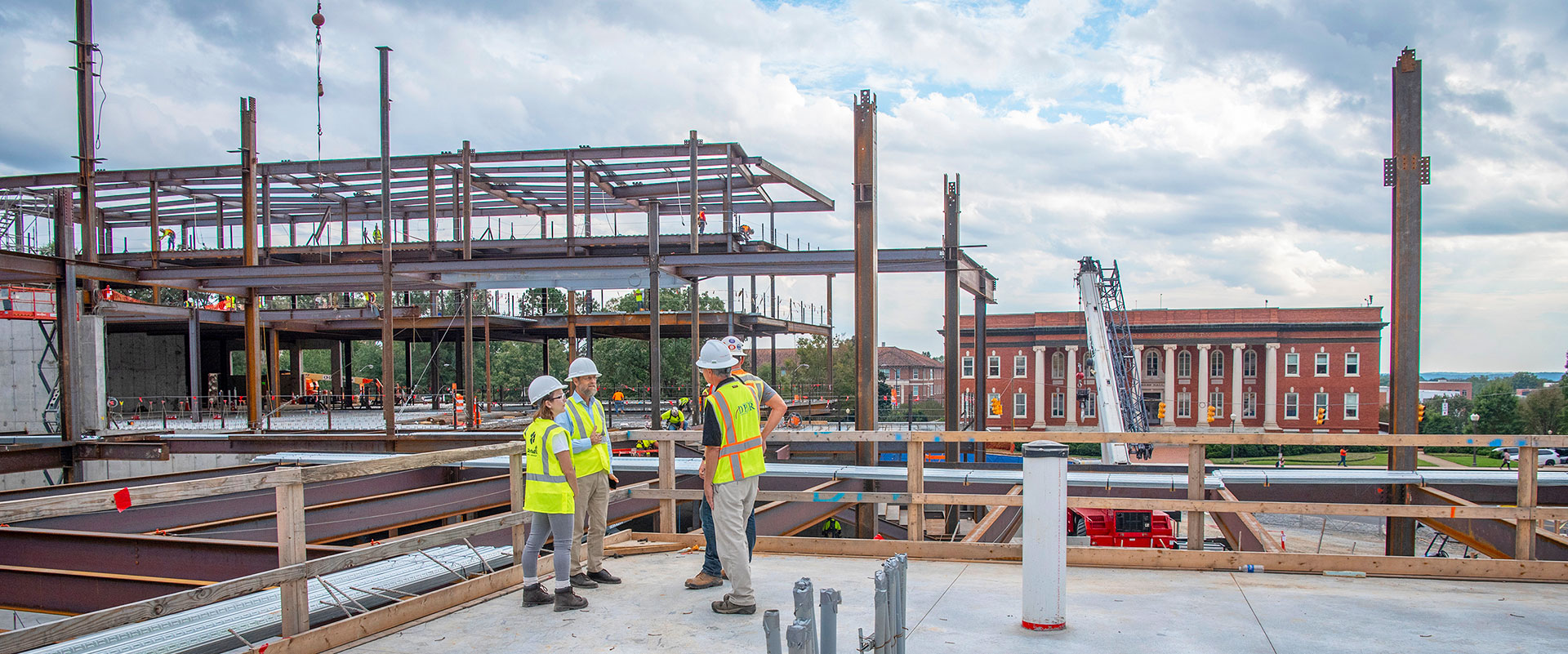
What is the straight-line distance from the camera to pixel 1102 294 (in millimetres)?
35219

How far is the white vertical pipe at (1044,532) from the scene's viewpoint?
198 inches

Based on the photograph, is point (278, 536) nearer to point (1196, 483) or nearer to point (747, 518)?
point (747, 518)

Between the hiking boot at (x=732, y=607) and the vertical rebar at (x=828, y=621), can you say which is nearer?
the vertical rebar at (x=828, y=621)

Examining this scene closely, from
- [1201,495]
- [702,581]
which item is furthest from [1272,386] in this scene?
[702,581]

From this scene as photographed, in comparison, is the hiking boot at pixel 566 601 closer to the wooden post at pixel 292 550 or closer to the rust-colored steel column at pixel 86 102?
the wooden post at pixel 292 550

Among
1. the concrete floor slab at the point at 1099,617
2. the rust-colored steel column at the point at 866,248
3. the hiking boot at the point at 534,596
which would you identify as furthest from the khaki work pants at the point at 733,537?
the rust-colored steel column at the point at 866,248

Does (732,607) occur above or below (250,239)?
below

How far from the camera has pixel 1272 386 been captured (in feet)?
183

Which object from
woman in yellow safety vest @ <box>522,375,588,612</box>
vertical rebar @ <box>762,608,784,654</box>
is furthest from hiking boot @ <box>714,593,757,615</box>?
vertical rebar @ <box>762,608,784,654</box>

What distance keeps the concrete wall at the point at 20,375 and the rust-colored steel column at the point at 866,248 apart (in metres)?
23.1

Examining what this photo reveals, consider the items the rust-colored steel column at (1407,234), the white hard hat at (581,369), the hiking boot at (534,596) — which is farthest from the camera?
the rust-colored steel column at (1407,234)

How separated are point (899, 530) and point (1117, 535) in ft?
12.5

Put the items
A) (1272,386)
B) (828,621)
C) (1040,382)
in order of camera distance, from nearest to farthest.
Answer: (828,621)
(1272,386)
(1040,382)

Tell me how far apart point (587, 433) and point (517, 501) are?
31.3 inches
